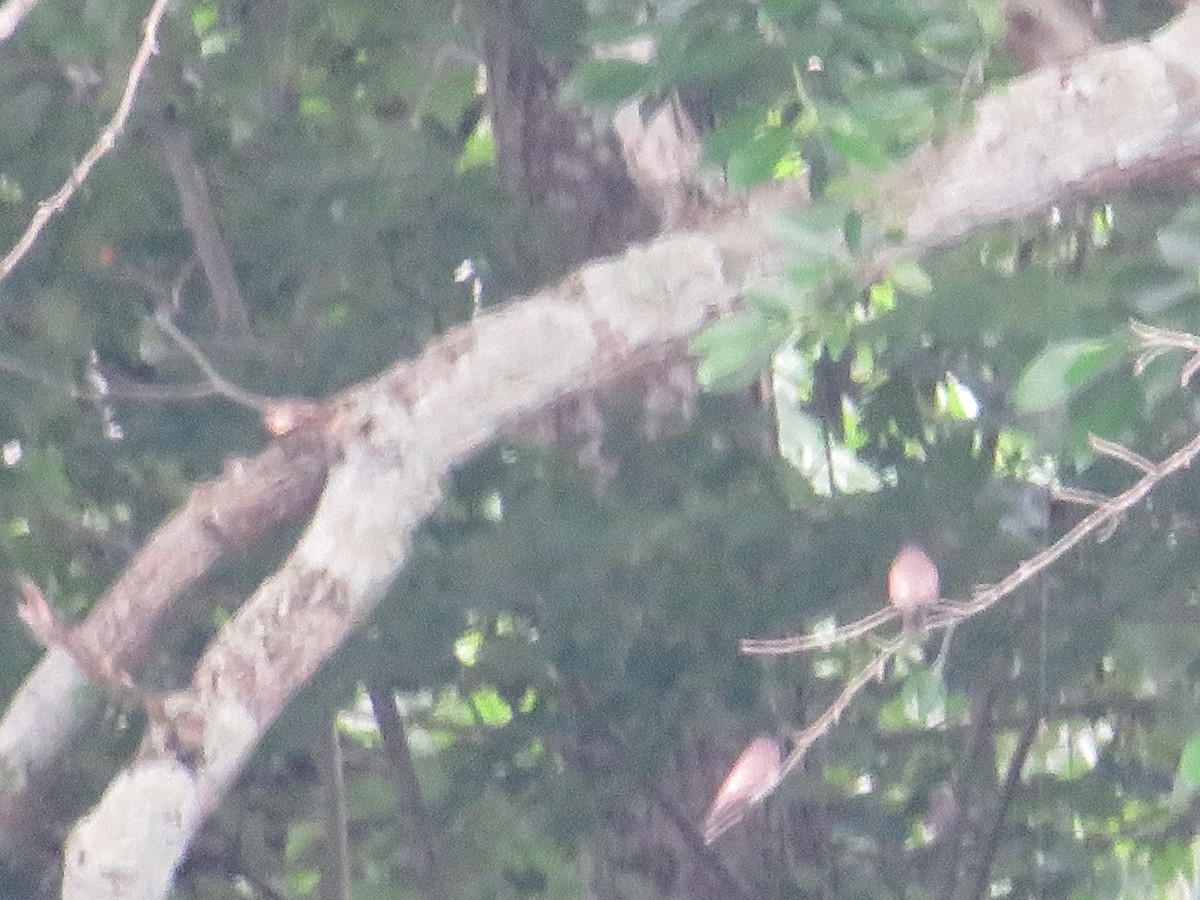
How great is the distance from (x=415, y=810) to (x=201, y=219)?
0.80 meters

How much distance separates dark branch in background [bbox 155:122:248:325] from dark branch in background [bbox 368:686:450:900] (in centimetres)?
53

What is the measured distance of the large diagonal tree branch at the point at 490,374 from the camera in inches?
60.0

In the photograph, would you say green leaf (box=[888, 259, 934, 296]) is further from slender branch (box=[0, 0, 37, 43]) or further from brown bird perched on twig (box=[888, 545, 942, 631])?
slender branch (box=[0, 0, 37, 43])

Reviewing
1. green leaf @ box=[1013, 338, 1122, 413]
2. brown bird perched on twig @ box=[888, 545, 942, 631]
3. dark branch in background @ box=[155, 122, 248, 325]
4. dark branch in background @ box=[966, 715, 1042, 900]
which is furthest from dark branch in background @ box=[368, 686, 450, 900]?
green leaf @ box=[1013, 338, 1122, 413]

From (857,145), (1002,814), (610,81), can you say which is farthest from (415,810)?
(857,145)

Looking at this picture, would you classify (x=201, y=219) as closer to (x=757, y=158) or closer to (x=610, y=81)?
(x=610, y=81)

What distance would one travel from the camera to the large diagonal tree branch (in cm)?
152

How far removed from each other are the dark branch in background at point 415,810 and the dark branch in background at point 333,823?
66mm

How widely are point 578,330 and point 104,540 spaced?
3.17 ft

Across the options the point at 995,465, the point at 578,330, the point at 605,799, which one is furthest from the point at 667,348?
the point at 605,799

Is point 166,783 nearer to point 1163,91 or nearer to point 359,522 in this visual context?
point 359,522

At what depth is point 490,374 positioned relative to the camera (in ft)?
5.18

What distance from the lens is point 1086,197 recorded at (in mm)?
1625

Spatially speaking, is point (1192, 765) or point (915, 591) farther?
point (915, 591)
